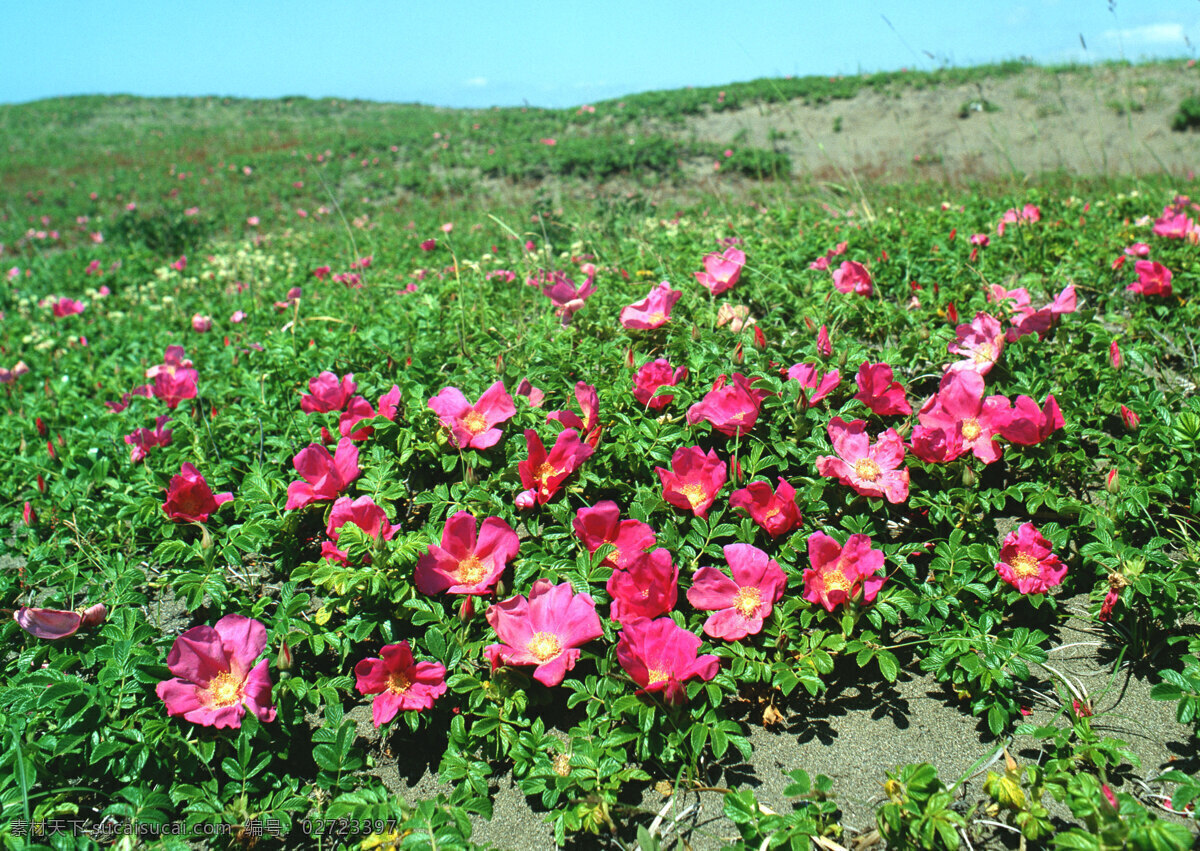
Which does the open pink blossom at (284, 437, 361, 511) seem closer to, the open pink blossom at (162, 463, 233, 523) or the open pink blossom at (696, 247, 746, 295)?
the open pink blossom at (162, 463, 233, 523)

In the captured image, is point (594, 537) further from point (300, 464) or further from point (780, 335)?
point (780, 335)

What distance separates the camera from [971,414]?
181 centimetres

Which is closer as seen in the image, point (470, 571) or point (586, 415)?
point (470, 571)

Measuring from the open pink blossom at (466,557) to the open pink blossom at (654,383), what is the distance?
588 millimetres

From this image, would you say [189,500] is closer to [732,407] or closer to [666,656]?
[666,656]

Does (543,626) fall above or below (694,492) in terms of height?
below

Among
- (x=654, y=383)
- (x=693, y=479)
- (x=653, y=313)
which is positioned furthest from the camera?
(x=653, y=313)

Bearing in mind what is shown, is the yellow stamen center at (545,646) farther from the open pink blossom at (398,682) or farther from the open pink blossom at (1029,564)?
the open pink blossom at (1029,564)

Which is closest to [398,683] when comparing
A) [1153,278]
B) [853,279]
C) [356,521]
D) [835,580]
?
[356,521]

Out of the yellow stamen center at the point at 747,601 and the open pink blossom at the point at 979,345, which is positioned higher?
the open pink blossom at the point at 979,345

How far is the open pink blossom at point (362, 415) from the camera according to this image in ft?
6.72

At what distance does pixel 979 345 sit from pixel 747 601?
1.11m

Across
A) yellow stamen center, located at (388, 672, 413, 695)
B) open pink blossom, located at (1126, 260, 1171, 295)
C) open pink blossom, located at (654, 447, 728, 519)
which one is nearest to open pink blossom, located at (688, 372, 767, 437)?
open pink blossom, located at (654, 447, 728, 519)

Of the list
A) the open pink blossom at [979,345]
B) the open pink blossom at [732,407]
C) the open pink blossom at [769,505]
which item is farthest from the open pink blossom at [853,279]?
the open pink blossom at [769,505]
